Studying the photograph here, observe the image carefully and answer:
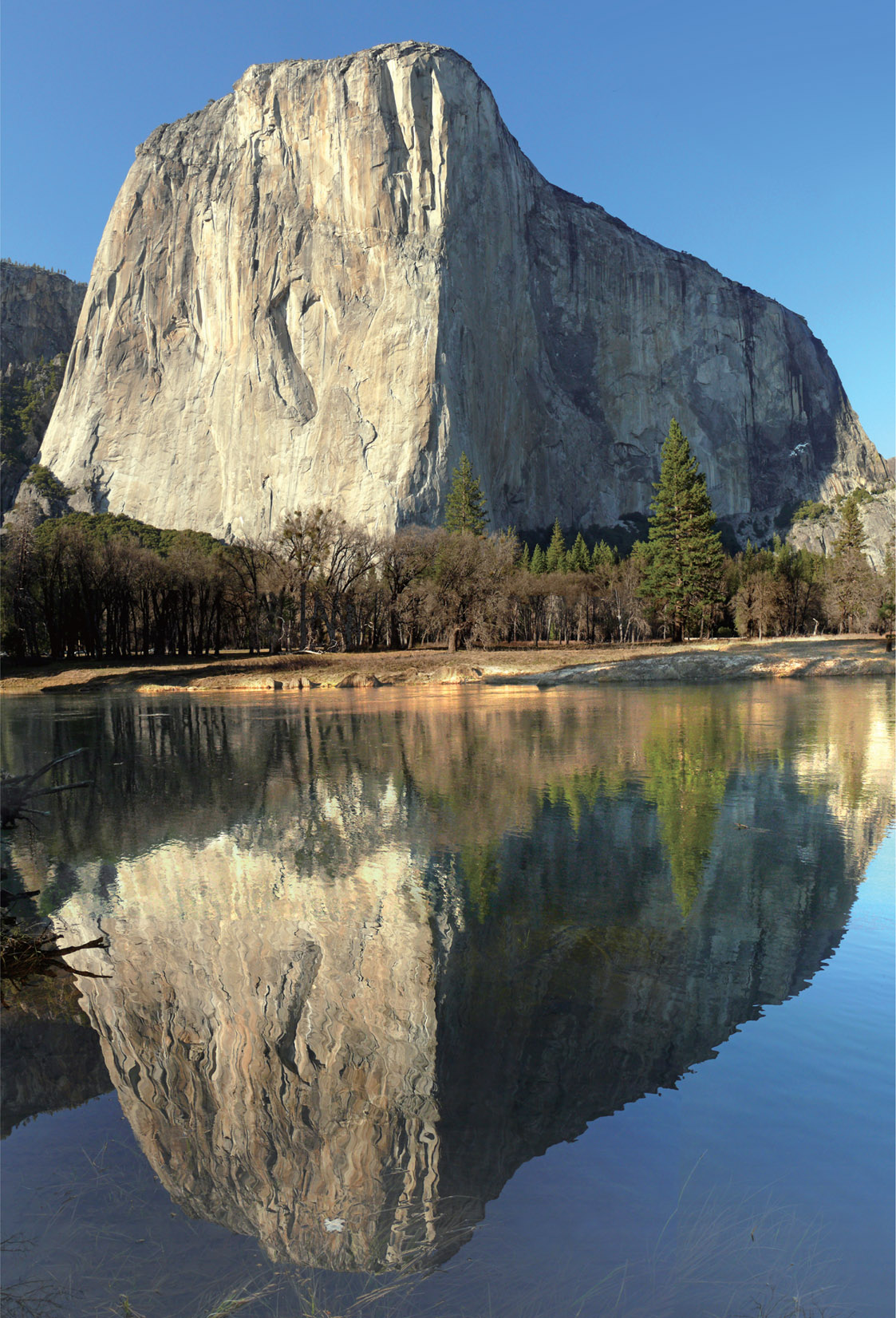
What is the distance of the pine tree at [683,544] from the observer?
2945 inches

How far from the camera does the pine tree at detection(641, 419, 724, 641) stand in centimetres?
7481

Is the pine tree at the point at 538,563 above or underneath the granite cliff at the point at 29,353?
underneath

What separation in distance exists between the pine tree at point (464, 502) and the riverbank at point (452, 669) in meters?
42.8

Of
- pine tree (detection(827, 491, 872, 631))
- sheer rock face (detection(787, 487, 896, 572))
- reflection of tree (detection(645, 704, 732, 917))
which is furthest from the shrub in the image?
reflection of tree (detection(645, 704, 732, 917))

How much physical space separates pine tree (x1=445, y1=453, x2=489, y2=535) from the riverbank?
42.8 meters

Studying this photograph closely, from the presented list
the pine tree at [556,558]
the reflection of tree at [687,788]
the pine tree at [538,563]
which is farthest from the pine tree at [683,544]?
the reflection of tree at [687,788]

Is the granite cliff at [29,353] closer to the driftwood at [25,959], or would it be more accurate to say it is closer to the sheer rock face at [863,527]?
the sheer rock face at [863,527]

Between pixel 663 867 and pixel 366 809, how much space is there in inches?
177

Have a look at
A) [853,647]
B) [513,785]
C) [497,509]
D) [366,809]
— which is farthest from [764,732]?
[497,509]

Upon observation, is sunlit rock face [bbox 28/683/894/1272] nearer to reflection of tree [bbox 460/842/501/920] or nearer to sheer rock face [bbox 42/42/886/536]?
reflection of tree [bbox 460/842/501/920]

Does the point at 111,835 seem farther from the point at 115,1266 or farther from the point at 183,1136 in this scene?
the point at 115,1266

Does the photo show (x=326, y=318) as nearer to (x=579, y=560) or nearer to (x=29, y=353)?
(x=579, y=560)

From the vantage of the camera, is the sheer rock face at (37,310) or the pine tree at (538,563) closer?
the pine tree at (538,563)

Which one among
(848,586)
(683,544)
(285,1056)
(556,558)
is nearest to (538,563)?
(556,558)
